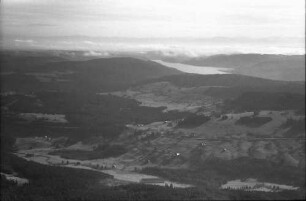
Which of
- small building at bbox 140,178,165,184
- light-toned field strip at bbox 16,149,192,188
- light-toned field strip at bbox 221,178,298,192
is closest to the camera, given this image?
light-toned field strip at bbox 221,178,298,192

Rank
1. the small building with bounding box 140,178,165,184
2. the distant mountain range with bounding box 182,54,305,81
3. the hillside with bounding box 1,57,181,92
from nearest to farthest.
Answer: the small building with bounding box 140,178,165,184
the hillside with bounding box 1,57,181,92
the distant mountain range with bounding box 182,54,305,81

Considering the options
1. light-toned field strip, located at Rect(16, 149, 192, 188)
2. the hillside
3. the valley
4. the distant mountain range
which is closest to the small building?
the valley

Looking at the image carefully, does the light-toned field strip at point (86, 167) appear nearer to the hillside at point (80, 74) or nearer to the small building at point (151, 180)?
the small building at point (151, 180)

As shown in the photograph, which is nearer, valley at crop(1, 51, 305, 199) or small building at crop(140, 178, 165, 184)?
small building at crop(140, 178, 165, 184)

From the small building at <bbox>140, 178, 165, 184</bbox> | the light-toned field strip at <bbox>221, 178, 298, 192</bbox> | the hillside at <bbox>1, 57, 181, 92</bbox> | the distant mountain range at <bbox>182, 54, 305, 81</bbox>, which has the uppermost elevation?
the distant mountain range at <bbox>182, 54, 305, 81</bbox>

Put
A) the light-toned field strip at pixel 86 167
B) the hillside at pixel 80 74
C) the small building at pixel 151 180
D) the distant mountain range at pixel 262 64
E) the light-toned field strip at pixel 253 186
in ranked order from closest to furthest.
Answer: the light-toned field strip at pixel 253 186 → the small building at pixel 151 180 → the light-toned field strip at pixel 86 167 → the hillside at pixel 80 74 → the distant mountain range at pixel 262 64

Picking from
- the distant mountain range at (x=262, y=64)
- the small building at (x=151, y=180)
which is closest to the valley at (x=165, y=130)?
the small building at (x=151, y=180)

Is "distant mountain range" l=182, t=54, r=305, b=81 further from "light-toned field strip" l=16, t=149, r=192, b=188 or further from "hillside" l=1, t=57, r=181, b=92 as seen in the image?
"light-toned field strip" l=16, t=149, r=192, b=188

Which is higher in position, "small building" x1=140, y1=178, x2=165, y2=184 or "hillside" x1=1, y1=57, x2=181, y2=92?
"hillside" x1=1, y1=57, x2=181, y2=92

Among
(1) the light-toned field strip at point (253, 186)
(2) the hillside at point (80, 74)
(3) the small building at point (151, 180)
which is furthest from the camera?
(2) the hillside at point (80, 74)

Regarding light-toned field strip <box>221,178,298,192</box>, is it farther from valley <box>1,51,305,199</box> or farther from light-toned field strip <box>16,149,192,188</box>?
light-toned field strip <box>16,149,192,188</box>

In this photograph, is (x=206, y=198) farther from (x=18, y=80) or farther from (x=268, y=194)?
(x=18, y=80)
